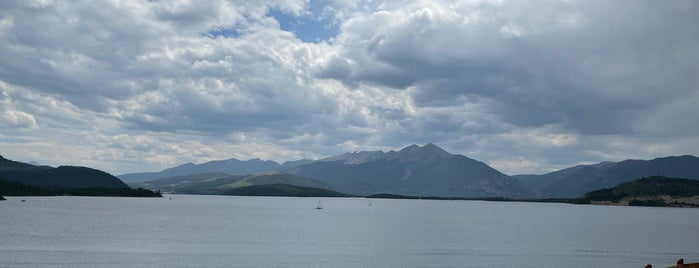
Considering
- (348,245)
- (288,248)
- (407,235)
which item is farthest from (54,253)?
(407,235)

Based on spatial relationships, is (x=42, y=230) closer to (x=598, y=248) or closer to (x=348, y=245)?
(x=348, y=245)

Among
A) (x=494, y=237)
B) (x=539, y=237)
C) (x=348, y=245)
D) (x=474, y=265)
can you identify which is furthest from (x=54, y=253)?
(x=539, y=237)

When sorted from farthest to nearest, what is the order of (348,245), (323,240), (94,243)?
(323,240) → (348,245) → (94,243)

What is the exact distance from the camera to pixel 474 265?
96.4 meters

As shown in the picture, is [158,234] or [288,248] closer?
[288,248]

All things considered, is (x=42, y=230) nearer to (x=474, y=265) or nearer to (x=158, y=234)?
(x=158, y=234)

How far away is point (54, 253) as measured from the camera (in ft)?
310

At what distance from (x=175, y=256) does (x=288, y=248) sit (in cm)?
2468

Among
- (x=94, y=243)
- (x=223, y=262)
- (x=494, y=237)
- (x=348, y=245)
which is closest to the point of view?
(x=223, y=262)

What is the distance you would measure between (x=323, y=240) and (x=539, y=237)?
62.9 meters

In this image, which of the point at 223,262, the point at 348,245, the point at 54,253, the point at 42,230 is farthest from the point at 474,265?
the point at 42,230

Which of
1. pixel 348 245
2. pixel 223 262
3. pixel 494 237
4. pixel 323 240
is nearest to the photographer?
pixel 223 262

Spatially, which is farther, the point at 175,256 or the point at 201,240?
the point at 201,240

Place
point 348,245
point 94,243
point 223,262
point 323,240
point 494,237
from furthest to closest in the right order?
point 494,237, point 323,240, point 348,245, point 94,243, point 223,262
